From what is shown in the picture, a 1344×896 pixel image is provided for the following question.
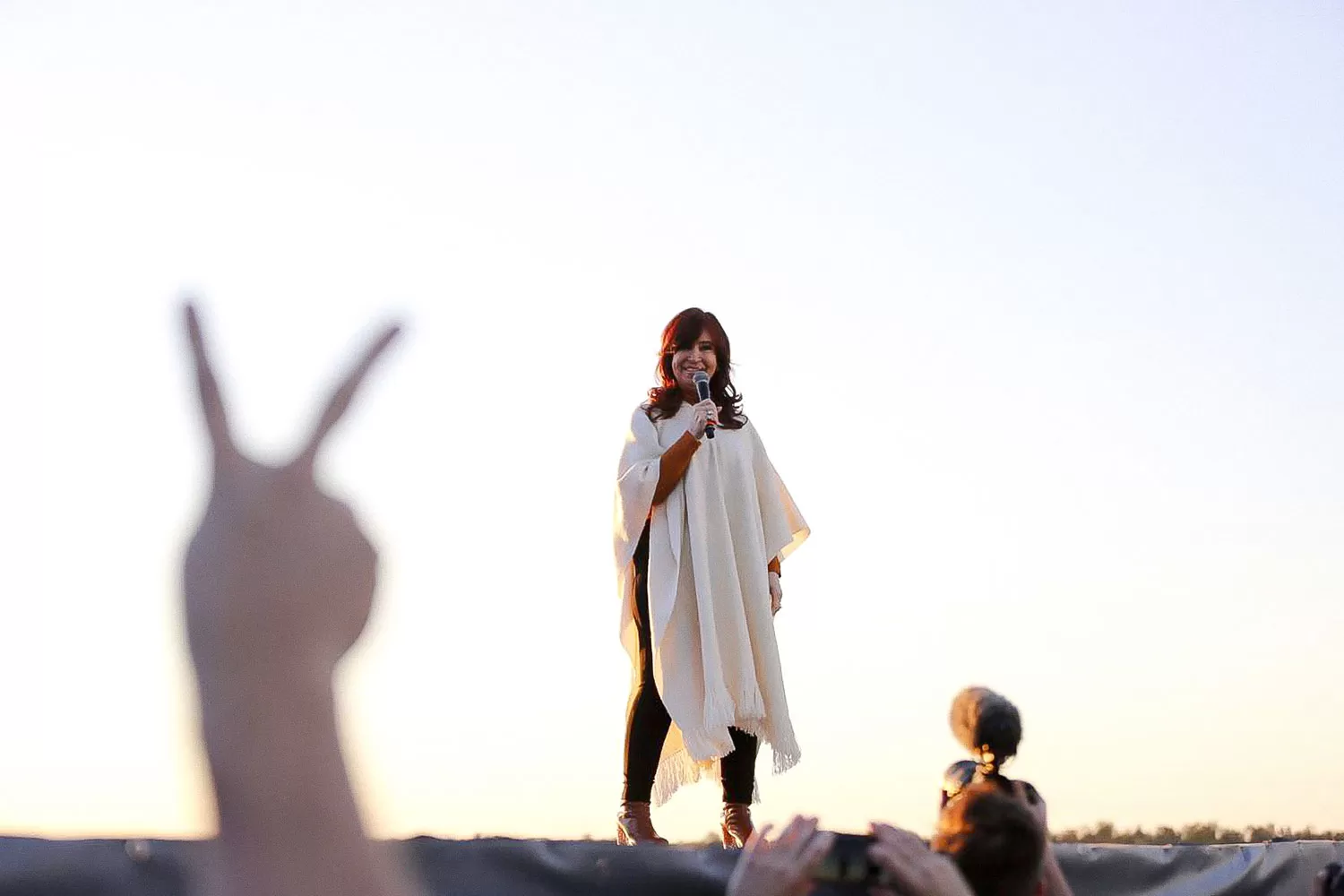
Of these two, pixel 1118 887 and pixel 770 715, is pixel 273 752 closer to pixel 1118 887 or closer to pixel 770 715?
pixel 1118 887

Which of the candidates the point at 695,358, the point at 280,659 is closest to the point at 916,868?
the point at 280,659

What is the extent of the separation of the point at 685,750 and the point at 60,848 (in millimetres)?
2582

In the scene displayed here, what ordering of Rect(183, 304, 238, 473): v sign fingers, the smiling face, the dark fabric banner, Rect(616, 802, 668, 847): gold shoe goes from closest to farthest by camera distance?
Rect(183, 304, 238, 473): v sign fingers
the dark fabric banner
Rect(616, 802, 668, 847): gold shoe
the smiling face

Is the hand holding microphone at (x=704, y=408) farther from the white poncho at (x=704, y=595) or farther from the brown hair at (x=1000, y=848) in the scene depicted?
the brown hair at (x=1000, y=848)

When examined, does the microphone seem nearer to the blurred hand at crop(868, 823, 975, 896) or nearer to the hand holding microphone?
the hand holding microphone

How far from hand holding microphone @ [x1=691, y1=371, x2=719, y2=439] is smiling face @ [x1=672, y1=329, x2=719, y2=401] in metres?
0.05

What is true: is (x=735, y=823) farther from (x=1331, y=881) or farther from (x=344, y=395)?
(x=344, y=395)

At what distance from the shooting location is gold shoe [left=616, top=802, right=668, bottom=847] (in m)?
4.32

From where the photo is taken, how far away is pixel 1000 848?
1812 millimetres

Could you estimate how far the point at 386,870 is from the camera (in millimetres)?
648

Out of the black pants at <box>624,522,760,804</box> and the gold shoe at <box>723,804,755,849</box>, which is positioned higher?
the black pants at <box>624,522,760,804</box>

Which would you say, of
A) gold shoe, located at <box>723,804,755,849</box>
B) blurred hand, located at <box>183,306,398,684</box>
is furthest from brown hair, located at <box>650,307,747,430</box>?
blurred hand, located at <box>183,306,398,684</box>

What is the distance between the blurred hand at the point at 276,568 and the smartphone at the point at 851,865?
1187 millimetres

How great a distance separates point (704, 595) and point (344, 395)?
4031mm
